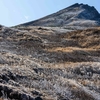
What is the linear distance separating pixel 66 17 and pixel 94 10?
3068 cm

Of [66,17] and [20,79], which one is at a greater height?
[66,17]

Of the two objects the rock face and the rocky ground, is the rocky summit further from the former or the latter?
the rock face

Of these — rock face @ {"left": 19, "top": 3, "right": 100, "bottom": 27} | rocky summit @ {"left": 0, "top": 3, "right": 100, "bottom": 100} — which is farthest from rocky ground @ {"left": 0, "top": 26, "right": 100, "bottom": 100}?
rock face @ {"left": 19, "top": 3, "right": 100, "bottom": 27}

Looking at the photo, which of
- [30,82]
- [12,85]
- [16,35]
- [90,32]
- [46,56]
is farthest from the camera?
[90,32]

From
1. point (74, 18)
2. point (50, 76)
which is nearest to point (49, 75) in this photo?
point (50, 76)

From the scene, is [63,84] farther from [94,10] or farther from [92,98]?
[94,10]

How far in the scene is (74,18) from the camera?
145 meters

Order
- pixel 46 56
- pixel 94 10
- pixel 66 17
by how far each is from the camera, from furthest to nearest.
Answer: pixel 94 10
pixel 66 17
pixel 46 56

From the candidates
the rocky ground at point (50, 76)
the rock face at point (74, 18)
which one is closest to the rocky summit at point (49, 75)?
the rocky ground at point (50, 76)

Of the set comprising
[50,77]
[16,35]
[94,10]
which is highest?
[94,10]

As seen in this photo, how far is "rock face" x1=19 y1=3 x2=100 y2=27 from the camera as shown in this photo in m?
136

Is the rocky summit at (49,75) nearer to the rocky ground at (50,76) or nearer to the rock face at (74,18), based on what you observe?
the rocky ground at (50,76)

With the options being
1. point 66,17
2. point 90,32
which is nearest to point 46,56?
point 90,32

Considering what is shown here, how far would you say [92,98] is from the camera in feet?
87.9
